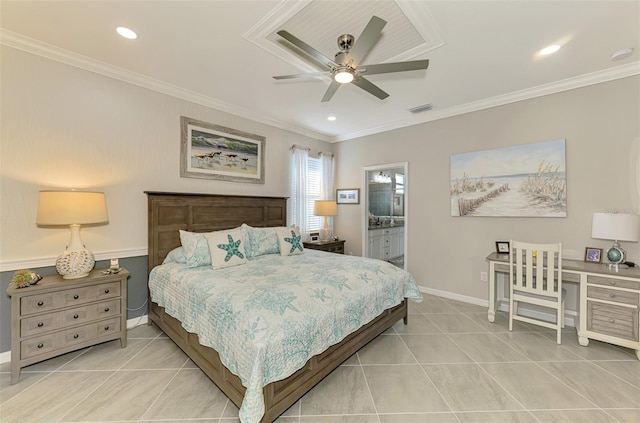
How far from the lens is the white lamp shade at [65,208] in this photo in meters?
2.13

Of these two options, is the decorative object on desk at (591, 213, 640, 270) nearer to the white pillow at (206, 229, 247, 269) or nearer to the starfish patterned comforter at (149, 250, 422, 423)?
the starfish patterned comforter at (149, 250, 422, 423)

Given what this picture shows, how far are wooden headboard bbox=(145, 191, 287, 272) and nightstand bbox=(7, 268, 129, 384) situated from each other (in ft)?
1.73

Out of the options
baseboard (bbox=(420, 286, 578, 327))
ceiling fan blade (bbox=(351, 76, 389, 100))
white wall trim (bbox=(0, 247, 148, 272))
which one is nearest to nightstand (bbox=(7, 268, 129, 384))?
white wall trim (bbox=(0, 247, 148, 272))

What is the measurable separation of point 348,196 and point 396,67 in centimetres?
334

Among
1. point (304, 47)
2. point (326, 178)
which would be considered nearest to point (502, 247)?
point (326, 178)

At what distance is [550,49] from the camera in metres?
2.36

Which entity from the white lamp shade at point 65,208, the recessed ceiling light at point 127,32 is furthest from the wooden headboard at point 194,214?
the recessed ceiling light at point 127,32

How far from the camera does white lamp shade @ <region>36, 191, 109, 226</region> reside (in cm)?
213

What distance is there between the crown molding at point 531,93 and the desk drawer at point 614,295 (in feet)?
7.24

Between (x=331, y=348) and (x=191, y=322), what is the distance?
1152 mm

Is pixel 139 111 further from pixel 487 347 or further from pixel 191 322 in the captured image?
pixel 487 347

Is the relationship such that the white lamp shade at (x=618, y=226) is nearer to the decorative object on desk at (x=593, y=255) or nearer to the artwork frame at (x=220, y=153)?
the decorative object on desk at (x=593, y=255)

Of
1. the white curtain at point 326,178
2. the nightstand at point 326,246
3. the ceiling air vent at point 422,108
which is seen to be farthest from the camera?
the white curtain at point 326,178

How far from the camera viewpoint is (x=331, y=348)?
6.65 feet
